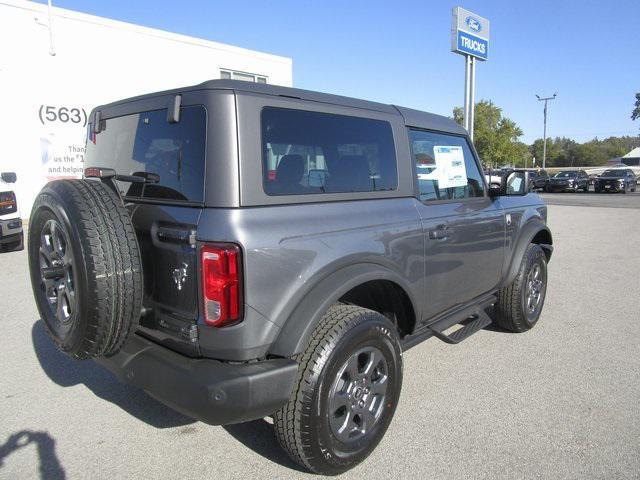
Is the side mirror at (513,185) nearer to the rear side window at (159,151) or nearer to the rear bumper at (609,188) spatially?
the rear side window at (159,151)

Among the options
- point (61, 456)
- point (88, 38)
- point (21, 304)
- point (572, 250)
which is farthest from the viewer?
point (88, 38)

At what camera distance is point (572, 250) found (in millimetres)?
9250

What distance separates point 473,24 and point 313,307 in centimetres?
1401

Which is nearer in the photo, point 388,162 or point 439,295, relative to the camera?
point 388,162

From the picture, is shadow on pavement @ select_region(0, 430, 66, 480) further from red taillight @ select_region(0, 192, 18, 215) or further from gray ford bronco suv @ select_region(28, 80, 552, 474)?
red taillight @ select_region(0, 192, 18, 215)

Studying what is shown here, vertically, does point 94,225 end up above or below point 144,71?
below

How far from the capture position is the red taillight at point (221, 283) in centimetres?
207

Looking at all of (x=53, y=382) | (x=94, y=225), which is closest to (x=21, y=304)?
(x=53, y=382)

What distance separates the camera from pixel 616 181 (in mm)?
29047

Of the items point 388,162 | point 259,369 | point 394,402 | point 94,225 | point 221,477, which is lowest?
point 221,477

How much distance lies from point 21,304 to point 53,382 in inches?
97.9

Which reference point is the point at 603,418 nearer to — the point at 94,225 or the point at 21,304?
the point at 94,225

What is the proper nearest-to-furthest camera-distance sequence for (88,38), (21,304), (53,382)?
(53,382)
(21,304)
(88,38)

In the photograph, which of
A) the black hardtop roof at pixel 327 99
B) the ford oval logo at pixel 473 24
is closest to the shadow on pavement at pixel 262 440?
the black hardtop roof at pixel 327 99
